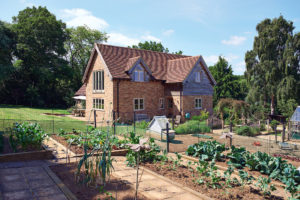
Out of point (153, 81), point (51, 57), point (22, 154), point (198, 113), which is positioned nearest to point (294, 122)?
point (198, 113)

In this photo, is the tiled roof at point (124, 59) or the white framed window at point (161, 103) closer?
the tiled roof at point (124, 59)

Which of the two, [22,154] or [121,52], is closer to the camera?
[22,154]

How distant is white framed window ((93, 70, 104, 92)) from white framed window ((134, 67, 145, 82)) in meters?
3.39

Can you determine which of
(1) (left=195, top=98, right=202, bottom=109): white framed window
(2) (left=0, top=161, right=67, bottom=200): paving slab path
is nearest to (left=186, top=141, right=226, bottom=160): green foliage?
(2) (left=0, top=161, right=67, bottom=200): paving slab path

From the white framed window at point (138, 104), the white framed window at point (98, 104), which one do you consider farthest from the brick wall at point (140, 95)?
the white framed window at point (98, 104)

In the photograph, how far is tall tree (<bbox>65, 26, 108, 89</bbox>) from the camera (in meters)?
49.6

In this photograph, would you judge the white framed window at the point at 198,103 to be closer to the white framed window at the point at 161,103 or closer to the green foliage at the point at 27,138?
the white framed window at the point at 161,103

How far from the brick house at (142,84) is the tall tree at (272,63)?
6.40 m

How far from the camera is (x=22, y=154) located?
27.1 ft

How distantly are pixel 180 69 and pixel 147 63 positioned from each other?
3.79 m

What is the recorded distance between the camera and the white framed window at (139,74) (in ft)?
73.5

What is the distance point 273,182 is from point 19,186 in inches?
281

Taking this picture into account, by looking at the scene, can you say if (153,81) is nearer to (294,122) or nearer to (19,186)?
(294,122)

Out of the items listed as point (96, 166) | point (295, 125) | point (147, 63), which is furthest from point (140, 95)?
point (96, 166)
